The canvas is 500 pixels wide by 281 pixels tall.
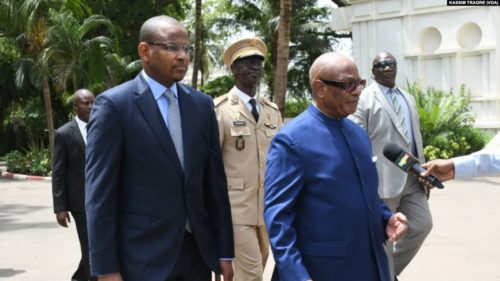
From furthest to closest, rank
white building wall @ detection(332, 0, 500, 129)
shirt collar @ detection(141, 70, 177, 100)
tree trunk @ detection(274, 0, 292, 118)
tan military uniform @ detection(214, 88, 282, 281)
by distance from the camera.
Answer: white building wall @ detection(332, 0, 500, 129)
tree trunk @ detection(274, 0, 292, 118)
tan military uniform @ detection(214, 88, 282, 281)
shirt collar @ detection(141, 70, 177, 100)

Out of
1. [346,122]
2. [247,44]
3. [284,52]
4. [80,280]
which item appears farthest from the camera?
[284,52]

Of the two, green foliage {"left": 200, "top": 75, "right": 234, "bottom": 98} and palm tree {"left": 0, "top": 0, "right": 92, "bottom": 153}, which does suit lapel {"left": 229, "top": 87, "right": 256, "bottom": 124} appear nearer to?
palm tree {"left": 0, "top": 0, "right": 92, "bottom": 153}

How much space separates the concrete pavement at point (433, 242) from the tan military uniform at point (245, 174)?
2.26 m

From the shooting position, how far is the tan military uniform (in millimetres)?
4977

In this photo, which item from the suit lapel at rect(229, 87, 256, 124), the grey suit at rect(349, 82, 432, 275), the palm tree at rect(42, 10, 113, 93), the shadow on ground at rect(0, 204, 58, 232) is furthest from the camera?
the palm tree at rect(42, 10, 113, 93)

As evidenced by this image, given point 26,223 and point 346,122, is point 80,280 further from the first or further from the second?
point 26,223

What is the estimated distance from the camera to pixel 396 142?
19.2 feet

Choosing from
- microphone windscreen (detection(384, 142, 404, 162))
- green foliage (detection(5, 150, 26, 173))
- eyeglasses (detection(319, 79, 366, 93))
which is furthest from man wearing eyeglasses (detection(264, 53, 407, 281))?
green foliage (detection(5, 150, 26, 173))

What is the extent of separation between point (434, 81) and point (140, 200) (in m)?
19.6

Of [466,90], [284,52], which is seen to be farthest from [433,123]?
[284,52]

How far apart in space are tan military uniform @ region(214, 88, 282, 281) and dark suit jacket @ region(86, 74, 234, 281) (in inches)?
60.1

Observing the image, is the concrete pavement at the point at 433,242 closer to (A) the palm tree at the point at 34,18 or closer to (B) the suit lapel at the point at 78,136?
(B) the suit lapel at the point at 78,136

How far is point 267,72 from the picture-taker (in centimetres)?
3597

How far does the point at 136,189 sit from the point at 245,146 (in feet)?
6.36
